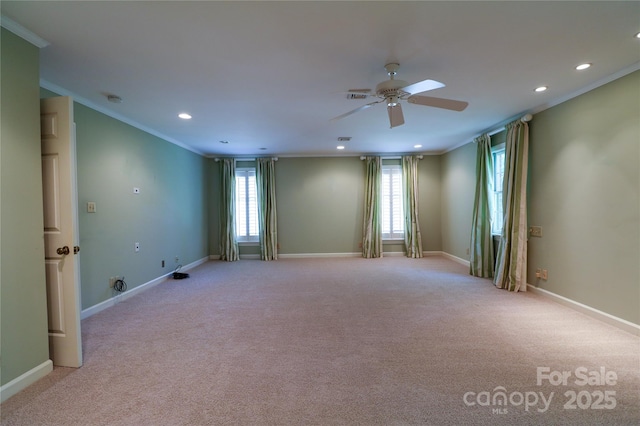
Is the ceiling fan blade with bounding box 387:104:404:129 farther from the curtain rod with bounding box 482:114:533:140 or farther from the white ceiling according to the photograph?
the curtain rod with bounding box 482:114:533:140

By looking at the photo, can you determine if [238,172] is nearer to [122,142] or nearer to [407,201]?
[122,142]

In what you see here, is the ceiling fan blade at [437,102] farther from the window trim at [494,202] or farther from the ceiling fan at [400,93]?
the window trim at [494,202]

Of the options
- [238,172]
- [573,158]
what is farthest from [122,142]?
[573,158]

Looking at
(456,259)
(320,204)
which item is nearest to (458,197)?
(456,259)

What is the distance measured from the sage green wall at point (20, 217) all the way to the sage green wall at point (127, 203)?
1.05 metres

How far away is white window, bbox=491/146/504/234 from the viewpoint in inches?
181

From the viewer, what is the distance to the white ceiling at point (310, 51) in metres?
1.74

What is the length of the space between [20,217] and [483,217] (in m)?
5.64

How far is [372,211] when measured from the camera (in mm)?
6480

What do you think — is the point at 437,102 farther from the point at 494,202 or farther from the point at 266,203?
the point at 266,203

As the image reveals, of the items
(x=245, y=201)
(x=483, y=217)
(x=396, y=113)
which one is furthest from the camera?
(x=245, y=201)

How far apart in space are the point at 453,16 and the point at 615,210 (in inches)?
103

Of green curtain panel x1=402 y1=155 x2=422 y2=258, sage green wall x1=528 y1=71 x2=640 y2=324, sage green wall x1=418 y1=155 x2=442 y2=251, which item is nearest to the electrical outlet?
sage green wall x1=528 y1=71 x2=640 y2=324

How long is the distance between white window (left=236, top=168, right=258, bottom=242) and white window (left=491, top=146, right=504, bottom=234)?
4.92m
